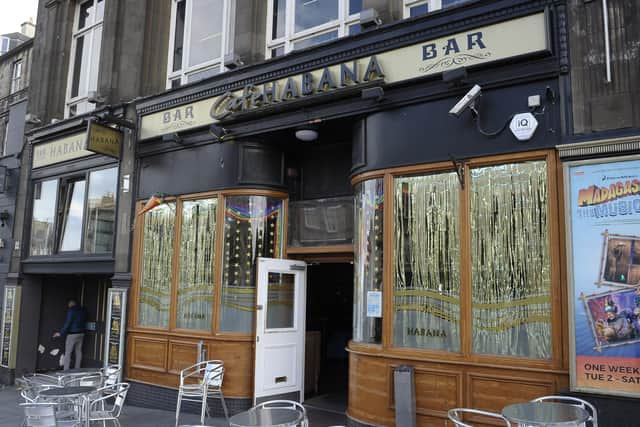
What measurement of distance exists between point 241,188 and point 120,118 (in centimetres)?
309

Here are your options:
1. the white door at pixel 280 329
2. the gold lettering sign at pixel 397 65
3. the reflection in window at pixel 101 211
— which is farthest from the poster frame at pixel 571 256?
the reflection in window at pixel 101 211

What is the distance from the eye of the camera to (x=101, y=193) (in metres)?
10.4

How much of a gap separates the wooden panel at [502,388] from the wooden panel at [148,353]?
5.11 metres

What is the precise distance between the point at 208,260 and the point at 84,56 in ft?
21.0

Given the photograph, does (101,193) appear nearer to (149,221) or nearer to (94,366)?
(149,221)

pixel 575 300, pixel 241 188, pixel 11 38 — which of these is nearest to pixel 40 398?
pixel 241 188

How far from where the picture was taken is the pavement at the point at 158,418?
7.47 m

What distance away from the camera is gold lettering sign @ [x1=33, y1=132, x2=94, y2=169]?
10.9 metres

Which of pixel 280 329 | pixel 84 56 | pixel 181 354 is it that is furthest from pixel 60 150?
pixel 280 329

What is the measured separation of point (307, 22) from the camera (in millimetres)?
8328

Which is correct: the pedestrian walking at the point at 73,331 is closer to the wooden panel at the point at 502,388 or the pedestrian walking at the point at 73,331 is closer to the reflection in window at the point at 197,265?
the reflection in window at the point at 197,265

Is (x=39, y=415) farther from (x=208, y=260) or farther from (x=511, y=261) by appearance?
(x=511, y=261)

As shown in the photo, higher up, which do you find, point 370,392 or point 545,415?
point 545,415

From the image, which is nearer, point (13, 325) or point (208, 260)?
point (208, 260)
